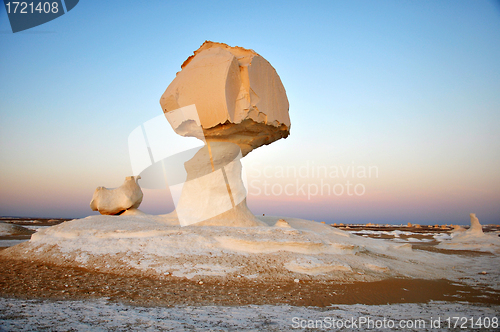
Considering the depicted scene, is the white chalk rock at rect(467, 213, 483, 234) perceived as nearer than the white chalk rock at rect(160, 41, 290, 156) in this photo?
No

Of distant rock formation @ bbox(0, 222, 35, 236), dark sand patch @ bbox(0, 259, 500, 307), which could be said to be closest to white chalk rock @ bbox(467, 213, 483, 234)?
dark sand patch @ bbox(0, 259, 500, 307)

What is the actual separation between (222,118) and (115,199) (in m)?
Result: 7.13

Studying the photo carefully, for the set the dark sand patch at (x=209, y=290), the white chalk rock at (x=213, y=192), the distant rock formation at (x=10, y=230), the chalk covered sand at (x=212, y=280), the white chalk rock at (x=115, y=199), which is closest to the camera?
the chalk covered sand at (x=212, y=280)

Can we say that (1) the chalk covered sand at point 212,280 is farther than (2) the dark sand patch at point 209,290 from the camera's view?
No

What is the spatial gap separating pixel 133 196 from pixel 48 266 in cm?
662

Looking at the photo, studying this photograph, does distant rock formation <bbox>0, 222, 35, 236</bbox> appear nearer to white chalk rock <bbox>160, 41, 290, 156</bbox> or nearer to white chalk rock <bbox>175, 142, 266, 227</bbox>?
white chalk rock <bbox>175, 142, 266, 227</bbox>

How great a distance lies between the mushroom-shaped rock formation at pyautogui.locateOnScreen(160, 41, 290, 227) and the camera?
894cm

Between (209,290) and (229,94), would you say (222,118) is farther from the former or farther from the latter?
(209,290)

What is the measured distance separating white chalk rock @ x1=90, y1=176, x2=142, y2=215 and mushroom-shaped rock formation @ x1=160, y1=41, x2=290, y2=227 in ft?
13.4

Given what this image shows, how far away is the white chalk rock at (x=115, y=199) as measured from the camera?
1298 centimetres

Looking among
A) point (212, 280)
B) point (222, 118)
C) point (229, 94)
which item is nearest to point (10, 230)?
point (222, 118)

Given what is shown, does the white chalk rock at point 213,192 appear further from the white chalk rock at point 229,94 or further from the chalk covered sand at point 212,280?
the chalk covered sand at point 212,280

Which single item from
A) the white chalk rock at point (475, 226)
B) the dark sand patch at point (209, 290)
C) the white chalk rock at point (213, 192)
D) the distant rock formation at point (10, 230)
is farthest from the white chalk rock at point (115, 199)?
the white chalk rock at point (475, 226)

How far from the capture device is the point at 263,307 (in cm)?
445
